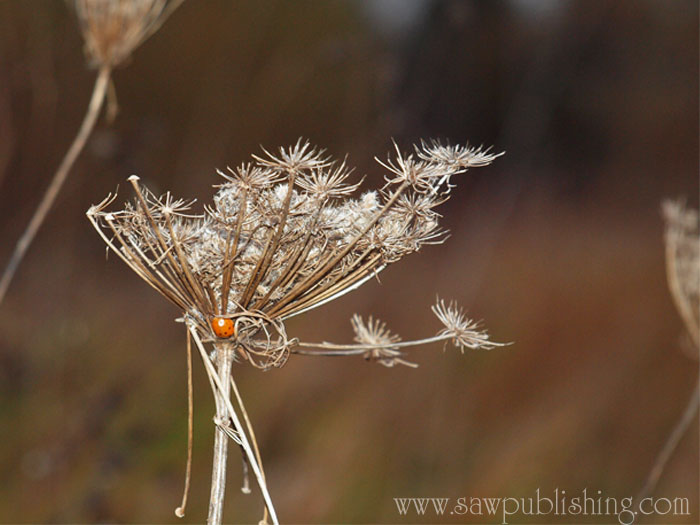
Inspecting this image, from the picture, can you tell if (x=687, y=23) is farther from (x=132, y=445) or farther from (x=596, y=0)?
(x=132, y=445)

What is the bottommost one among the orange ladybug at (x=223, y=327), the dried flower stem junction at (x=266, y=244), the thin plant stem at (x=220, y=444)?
the thin plant stem at (x=220, y=444)

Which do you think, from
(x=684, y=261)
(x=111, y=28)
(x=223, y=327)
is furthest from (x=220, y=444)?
(x=684, y=261)

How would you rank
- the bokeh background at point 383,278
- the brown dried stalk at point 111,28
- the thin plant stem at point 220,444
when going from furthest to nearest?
the bokeh background at point 383,278, the brown dried stalk at point 111,28, the thin plant stem at point 220,444

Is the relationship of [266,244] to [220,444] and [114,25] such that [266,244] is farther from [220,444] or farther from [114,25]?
[114,25]

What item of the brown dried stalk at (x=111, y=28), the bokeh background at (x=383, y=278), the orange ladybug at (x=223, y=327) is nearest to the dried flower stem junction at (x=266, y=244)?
the orange ladybug at (x=223, y=327)

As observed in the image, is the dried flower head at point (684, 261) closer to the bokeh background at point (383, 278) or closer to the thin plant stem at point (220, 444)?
the thin plant stem at point (220, 444)

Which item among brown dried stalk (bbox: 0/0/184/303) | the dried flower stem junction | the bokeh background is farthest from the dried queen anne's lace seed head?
the bokeh background

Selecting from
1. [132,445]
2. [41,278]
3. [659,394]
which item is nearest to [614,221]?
[659,394]

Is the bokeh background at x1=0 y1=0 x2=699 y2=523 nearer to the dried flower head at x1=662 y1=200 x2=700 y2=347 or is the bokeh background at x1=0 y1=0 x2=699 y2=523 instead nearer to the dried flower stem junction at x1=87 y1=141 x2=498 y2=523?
the dried flower head at x1=662 y1=200 x2=700 y2=347
